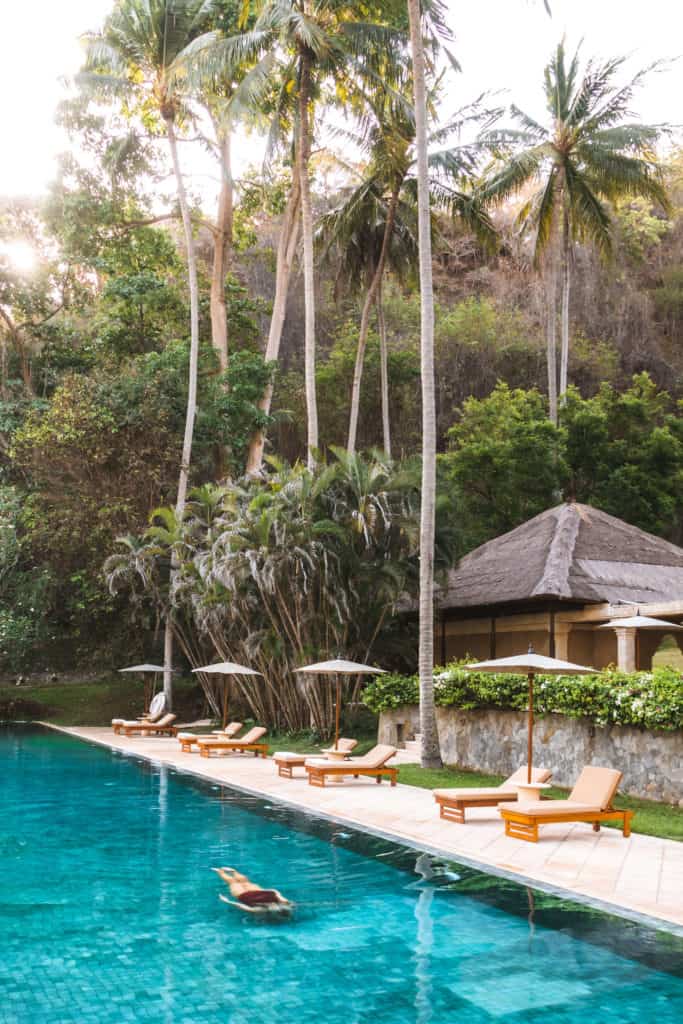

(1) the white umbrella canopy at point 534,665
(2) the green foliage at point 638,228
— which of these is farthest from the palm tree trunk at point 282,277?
(1) the white umbrella canopy at point 534,665

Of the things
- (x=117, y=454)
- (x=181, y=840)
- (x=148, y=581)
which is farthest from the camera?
(x=117, y=454)

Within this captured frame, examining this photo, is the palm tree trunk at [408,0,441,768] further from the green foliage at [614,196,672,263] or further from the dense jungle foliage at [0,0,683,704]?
the green foliage at [614,196,672,263]

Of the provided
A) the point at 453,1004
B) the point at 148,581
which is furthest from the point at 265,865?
the point at 148,581

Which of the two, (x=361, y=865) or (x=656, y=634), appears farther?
(x=656, y=634)

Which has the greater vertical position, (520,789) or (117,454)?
(117,454)

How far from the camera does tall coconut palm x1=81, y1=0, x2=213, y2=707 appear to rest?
26.8 meters

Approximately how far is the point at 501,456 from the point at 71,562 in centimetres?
1281

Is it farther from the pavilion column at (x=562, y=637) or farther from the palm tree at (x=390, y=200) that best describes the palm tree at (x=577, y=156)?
the pavilion column at (x=562, y=637)

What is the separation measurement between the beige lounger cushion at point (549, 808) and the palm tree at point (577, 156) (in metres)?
18.7

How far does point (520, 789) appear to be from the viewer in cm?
1138

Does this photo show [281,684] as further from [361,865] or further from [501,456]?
[361,865]

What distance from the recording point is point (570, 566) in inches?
823

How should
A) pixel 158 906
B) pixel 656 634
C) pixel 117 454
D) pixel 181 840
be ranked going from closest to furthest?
pixel 158 906, pixel 181 840, pixel 656 634, pixel 117 454

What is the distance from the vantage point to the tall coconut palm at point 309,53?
22.6 m
